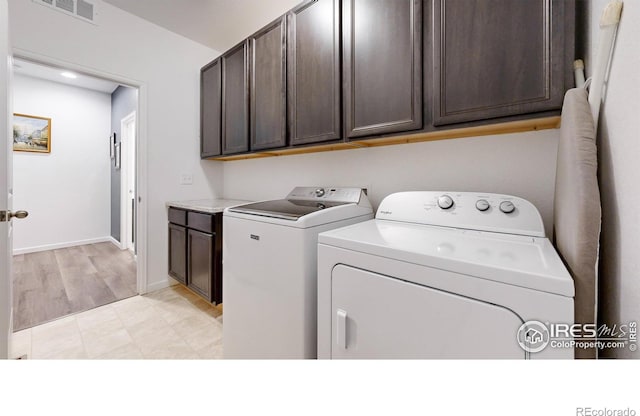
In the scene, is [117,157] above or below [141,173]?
above

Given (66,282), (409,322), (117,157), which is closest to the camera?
(409,322)

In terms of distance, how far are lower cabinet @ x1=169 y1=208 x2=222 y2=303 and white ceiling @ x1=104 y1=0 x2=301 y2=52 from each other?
1.77 metres

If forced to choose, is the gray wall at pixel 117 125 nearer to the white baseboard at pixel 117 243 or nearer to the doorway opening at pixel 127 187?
the white baseboard at pixel 117 243

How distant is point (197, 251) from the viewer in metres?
2.27

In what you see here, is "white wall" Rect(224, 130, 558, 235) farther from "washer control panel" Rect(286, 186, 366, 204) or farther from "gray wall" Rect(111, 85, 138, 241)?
"gray wall" Rect(111, 85, 138, 241)

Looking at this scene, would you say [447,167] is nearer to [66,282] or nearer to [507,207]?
[507,207]

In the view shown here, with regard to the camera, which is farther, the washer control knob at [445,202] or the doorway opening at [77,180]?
the doorway opening at [77,180]

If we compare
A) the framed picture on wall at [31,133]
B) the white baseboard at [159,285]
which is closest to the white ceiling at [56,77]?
the framed picture on wall at [31,133]

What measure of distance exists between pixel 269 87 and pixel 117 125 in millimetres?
3795

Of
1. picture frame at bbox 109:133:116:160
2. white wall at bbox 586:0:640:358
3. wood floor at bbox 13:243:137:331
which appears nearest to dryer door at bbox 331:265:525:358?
white wall at bbox 586:0:640:358

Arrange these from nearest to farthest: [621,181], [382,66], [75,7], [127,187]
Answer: [621,181]
[382,66]
[75,7]
[127,187]

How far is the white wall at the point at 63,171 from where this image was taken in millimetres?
3824

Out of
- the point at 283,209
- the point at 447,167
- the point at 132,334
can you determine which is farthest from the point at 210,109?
the point at 447,167

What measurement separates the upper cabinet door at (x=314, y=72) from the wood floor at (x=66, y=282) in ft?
7.94
